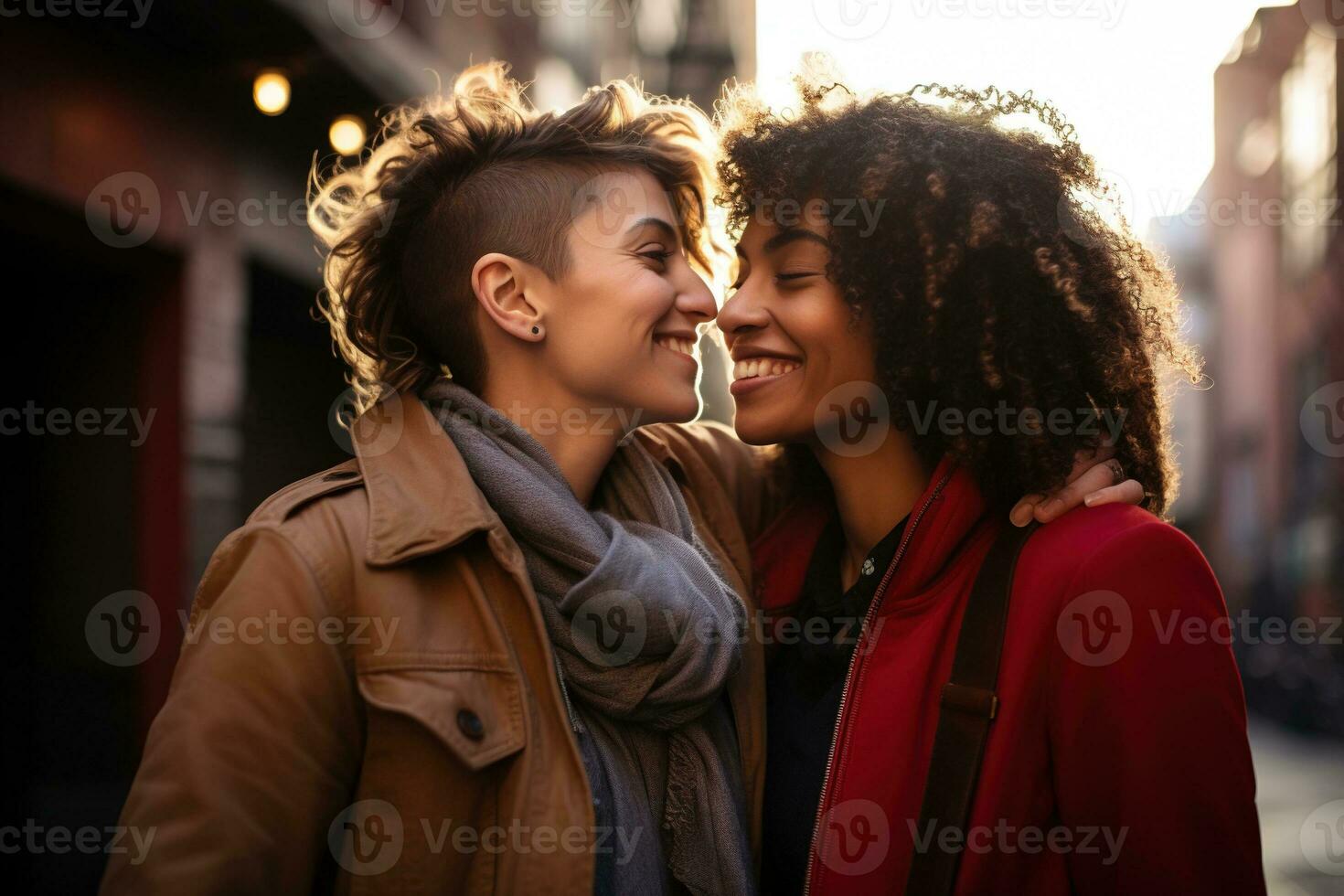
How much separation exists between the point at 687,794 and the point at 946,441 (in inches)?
41.6

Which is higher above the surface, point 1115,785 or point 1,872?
point 1115,785

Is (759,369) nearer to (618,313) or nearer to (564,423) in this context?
(618,313)

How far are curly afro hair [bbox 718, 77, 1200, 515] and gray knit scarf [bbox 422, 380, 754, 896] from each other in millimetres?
798

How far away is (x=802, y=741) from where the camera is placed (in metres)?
2.47

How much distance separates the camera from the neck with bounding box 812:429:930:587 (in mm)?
2650

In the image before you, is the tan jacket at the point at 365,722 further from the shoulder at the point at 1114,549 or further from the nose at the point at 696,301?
the shoulder at the point at 1114,549

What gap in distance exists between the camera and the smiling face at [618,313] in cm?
259

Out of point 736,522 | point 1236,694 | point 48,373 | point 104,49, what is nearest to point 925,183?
point 736,522

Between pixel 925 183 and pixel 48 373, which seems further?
pixel 48 373

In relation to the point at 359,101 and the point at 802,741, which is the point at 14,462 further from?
the point at 802,741

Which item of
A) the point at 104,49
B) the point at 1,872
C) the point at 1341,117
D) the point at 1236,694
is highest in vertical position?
the point at 1341,117

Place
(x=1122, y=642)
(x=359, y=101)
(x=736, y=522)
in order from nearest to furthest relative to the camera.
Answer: (x=1122, y=642) → (x=736, y=522) → (x=359, y=101)

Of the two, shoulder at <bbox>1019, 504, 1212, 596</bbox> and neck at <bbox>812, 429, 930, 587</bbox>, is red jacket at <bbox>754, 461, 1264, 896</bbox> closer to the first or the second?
shoulder at <bbox>1019, 504, 1212, 596</bbox>

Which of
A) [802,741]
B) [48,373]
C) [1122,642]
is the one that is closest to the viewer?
[1122,642]
